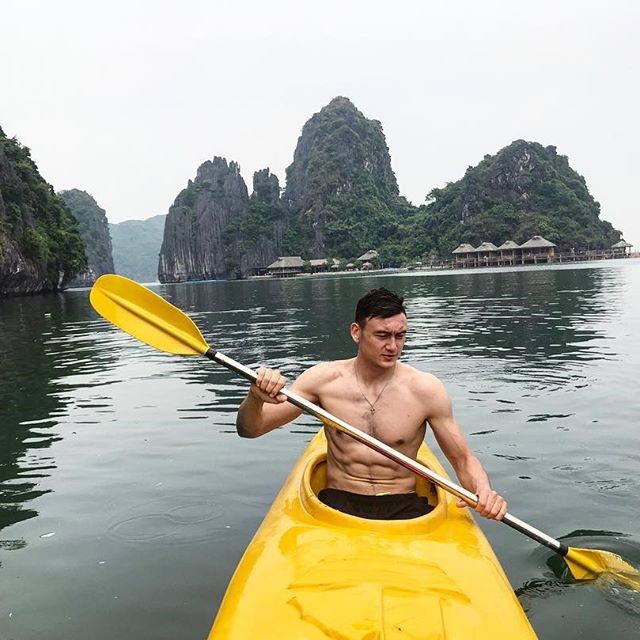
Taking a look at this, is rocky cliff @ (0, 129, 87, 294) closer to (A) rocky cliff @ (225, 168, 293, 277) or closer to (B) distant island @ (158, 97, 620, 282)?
(B) distant island @ (158, 97, 620, 282)

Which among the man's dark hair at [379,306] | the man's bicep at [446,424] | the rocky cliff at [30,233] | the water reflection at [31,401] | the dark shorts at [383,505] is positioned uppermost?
the rocky cliff at [30,233]

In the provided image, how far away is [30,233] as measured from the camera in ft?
164

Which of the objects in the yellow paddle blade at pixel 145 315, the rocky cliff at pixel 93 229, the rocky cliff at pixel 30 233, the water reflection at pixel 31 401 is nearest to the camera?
the yellow paddle blade at pixel 145 315

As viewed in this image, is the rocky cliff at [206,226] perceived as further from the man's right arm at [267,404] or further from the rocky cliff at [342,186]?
the man's right arm at [267,404]

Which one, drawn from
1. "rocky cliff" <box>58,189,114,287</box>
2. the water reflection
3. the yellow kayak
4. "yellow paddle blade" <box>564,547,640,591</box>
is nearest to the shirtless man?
the yellow kayak

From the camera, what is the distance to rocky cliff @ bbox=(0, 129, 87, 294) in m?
46.7

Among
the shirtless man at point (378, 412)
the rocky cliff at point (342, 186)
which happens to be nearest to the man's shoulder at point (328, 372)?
the shirtless man at point (378, 412)

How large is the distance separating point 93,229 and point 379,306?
185m

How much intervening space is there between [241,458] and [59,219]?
6210 centimetres

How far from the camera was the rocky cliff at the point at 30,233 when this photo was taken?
153 feet

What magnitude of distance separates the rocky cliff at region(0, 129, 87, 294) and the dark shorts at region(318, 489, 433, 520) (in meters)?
44.3

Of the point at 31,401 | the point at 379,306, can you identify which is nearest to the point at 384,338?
the point at 379,306

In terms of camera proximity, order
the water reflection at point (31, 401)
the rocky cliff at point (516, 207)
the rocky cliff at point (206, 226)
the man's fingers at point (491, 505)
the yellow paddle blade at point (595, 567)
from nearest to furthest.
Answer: the man's fingers at point (491, 505) < the yellow paddle blade at point (595, 567) < the water reflection at point (31, 401) < the rocky cliff at point (516, 207) < the rocky cliff at point (206, 226)

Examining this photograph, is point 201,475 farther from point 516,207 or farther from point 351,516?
point 516,207
